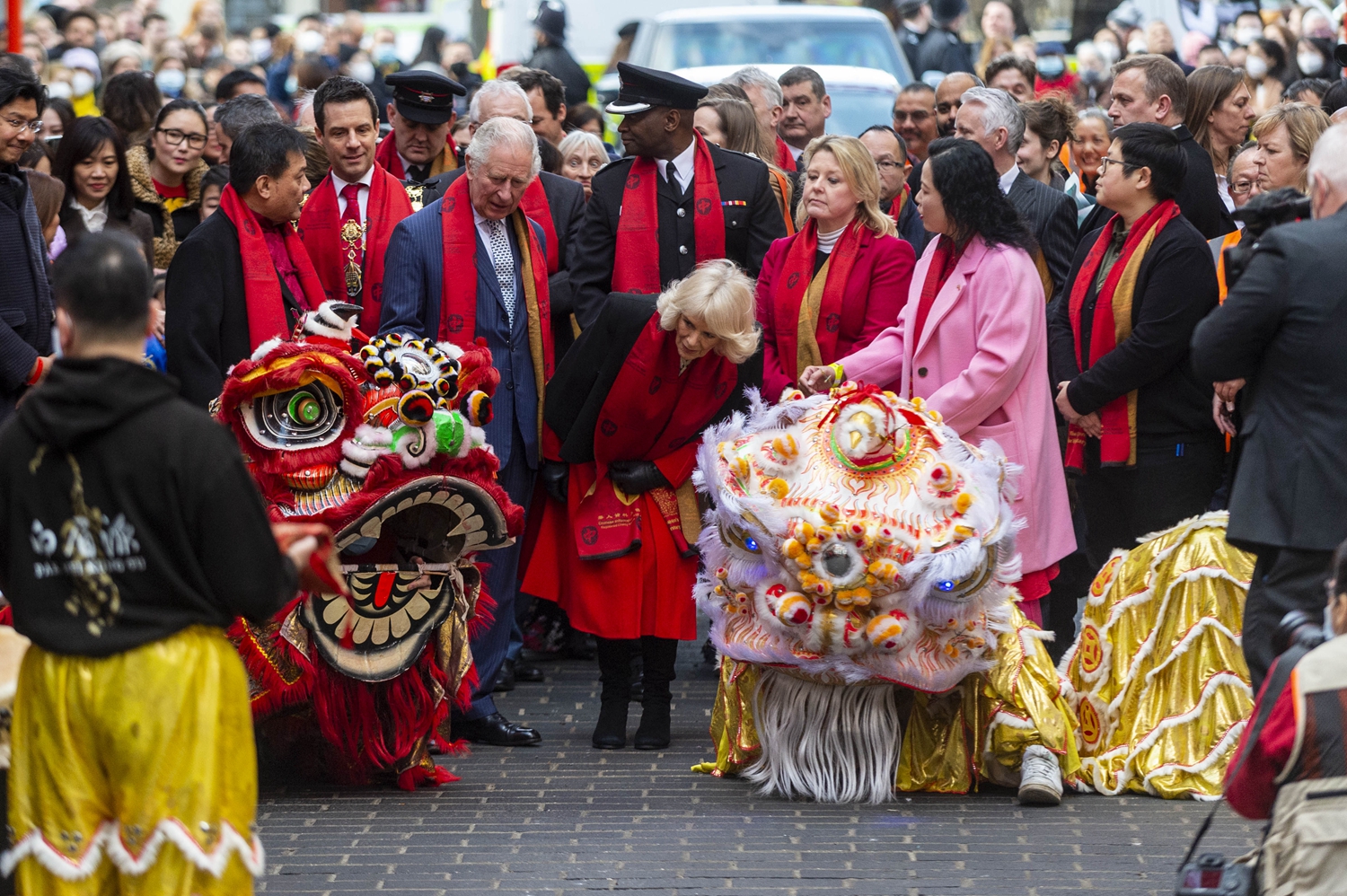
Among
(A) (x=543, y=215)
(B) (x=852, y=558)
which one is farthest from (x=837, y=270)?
(B) (x=852, y=558)

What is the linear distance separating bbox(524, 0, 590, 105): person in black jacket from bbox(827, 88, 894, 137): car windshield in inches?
90.3

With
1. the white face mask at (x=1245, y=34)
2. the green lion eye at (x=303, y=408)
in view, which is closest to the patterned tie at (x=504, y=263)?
the green lion eye at (x=303, y=408)

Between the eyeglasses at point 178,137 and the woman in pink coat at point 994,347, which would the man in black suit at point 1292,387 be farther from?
the eyeglasses at point 178,137

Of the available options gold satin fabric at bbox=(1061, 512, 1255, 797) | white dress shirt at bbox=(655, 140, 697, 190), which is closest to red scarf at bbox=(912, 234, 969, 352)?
gold satin fabric at bbox=(1061, 512, 1255, 797)

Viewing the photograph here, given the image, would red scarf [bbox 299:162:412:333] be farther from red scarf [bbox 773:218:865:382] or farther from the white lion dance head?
the white lion dance head

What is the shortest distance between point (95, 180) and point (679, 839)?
182 inches

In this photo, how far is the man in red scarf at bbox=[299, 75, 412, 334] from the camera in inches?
273

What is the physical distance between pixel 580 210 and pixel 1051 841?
3.49 metres

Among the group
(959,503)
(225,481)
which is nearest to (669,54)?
(959,503)

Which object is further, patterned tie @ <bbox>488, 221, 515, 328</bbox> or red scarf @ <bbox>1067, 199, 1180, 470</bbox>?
patterned tie @ <bbox>488, 221, 515, 328</bbox>

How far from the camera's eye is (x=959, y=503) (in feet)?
17.6

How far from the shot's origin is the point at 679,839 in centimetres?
525

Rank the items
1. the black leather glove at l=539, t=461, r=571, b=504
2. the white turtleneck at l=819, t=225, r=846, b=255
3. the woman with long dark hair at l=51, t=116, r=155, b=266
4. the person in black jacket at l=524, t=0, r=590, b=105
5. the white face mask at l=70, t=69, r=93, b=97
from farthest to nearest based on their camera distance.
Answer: the person in black jacket at l=524, t=0, r=590, b=105
the white face mask at l=70, t=69, r=93, b=97
the woman with long dark hair at l=51, t=116, r=155, b=266
the white turtleneck at l=819, t=225, r=846, b=255
the black leather glove at l=539, t=461, r=571, b=504

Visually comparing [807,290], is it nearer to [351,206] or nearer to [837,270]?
[837,270]
